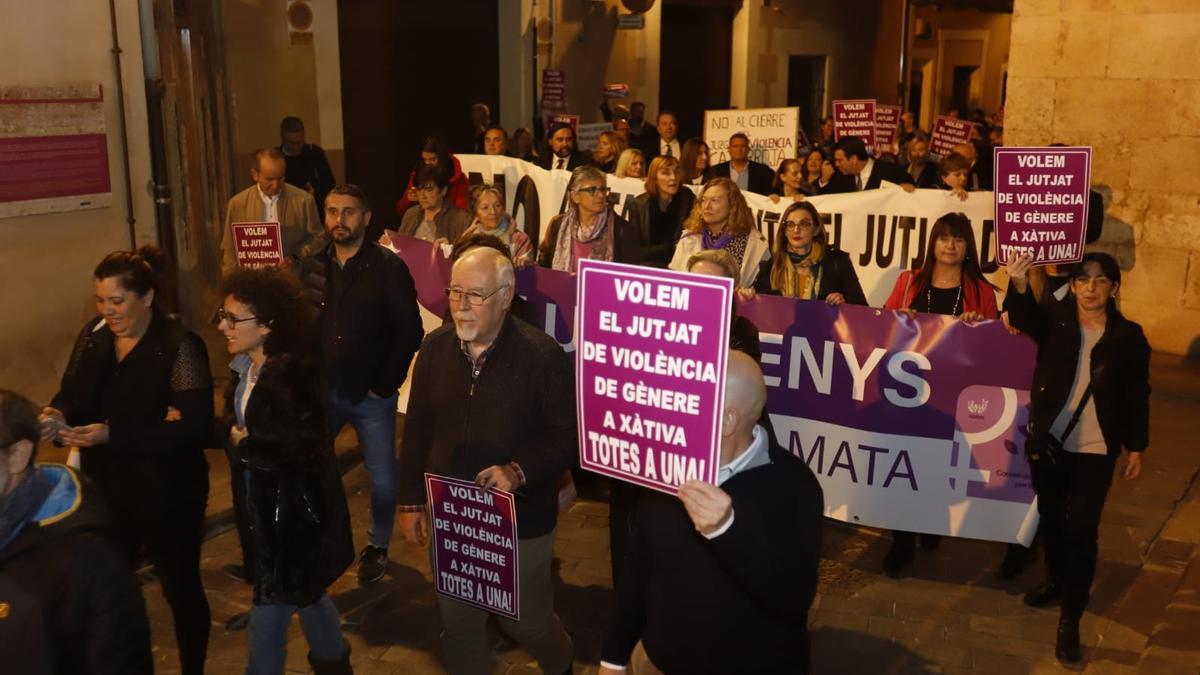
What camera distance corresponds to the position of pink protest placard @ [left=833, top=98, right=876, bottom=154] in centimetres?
1362

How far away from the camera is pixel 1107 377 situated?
5.06 meters

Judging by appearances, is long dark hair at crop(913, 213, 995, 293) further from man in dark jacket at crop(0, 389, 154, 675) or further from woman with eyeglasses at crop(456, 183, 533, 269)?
man in dark jacket at crop(0, 389, 154, 675)

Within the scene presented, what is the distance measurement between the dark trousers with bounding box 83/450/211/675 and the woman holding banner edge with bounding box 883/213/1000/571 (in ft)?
11.3

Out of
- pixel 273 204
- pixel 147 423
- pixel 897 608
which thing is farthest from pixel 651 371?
pixel 273 204

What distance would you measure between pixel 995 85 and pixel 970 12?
97.4 inches

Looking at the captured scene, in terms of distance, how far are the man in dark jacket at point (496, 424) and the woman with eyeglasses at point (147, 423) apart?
0.81m

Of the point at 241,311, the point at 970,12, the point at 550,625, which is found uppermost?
the point at 970,12

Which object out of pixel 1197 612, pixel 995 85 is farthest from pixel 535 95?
pixel 995 85

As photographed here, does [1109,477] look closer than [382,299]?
Yes

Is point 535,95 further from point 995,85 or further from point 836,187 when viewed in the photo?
point 995,85

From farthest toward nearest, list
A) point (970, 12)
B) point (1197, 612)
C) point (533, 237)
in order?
1. point (970, 12)
2. point (533, 237)
3. point (1197, 612)

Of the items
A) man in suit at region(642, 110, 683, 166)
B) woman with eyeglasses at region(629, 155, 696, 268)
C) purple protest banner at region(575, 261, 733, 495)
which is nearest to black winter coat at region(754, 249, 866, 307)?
woman with eyeglasses at region(629, 155, 696, 268)

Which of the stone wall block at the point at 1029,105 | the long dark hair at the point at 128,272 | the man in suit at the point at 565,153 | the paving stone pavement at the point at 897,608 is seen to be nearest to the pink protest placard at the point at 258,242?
the paving stone pavement at the point at 897,608

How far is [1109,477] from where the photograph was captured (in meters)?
5.09
